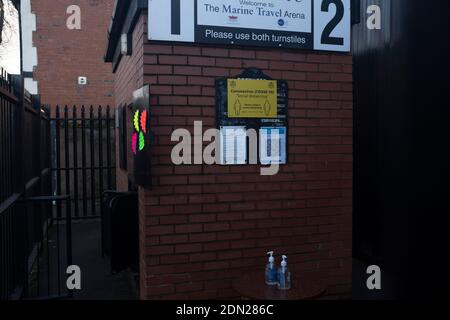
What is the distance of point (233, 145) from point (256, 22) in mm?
1099

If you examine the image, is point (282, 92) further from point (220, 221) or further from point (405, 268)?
point (405, 268)

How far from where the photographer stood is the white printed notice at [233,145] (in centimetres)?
393

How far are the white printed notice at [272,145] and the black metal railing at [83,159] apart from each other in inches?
238

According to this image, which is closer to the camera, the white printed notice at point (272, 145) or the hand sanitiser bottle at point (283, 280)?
the hand sanitiser bottle at point (283, 280)

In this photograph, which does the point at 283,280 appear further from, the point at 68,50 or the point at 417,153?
the point at 68,50

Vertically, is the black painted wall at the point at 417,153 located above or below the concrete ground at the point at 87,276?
above

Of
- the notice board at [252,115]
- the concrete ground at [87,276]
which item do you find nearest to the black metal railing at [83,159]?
the concrete ground at [87,276]

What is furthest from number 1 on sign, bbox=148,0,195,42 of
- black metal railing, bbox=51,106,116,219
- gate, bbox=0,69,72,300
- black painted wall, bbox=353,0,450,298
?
black metal railing, bbox=51,106,116,219

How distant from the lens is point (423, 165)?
3354 mm

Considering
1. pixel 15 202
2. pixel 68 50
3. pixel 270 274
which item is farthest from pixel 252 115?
pixel 68 50

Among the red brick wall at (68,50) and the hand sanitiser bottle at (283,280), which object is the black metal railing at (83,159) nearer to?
the red brick wall at (68,50)

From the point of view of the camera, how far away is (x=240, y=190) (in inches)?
158

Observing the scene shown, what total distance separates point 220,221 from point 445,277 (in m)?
1.82

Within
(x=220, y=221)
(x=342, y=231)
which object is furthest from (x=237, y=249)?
(x=342, y=231)
